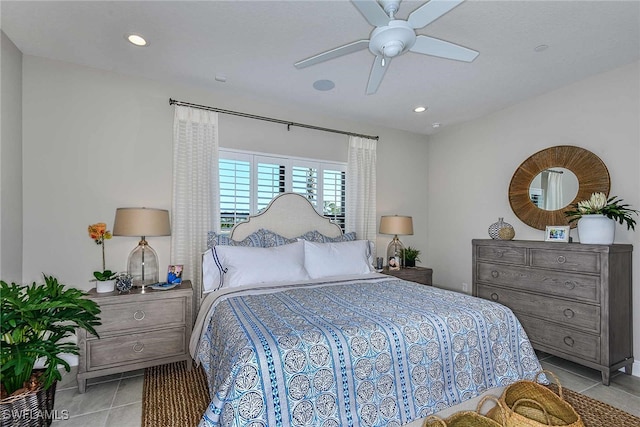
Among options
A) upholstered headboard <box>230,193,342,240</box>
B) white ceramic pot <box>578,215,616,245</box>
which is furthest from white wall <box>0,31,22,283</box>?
white ceramic pot <box>578,215,616,245</box>

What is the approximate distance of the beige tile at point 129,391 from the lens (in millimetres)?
2273

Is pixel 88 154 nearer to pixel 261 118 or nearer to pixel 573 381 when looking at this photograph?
pixel 261 118

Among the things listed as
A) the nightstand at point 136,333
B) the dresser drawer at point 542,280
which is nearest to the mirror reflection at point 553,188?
the dresser drawer at point 542,280

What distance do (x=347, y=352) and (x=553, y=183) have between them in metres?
3.08

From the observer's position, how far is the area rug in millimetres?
2039

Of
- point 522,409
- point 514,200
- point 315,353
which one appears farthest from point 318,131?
point 522,409

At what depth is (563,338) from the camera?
277cm

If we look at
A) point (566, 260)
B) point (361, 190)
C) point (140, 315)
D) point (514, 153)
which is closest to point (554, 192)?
point (514, 153)

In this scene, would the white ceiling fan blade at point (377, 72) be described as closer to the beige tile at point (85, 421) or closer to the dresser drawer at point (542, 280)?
the dresser drawer at point (542, 280)

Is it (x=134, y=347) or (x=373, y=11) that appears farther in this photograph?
(x=134, y=347)

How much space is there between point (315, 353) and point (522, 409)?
1.37 m

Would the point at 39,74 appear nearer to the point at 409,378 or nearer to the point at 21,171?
the point at 21,171

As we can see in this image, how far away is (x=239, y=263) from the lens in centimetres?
286

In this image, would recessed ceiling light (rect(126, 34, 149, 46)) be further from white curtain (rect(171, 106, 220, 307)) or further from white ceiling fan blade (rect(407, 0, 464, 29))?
white ceiling fan blade (rect(407, 0, 464, 29))
